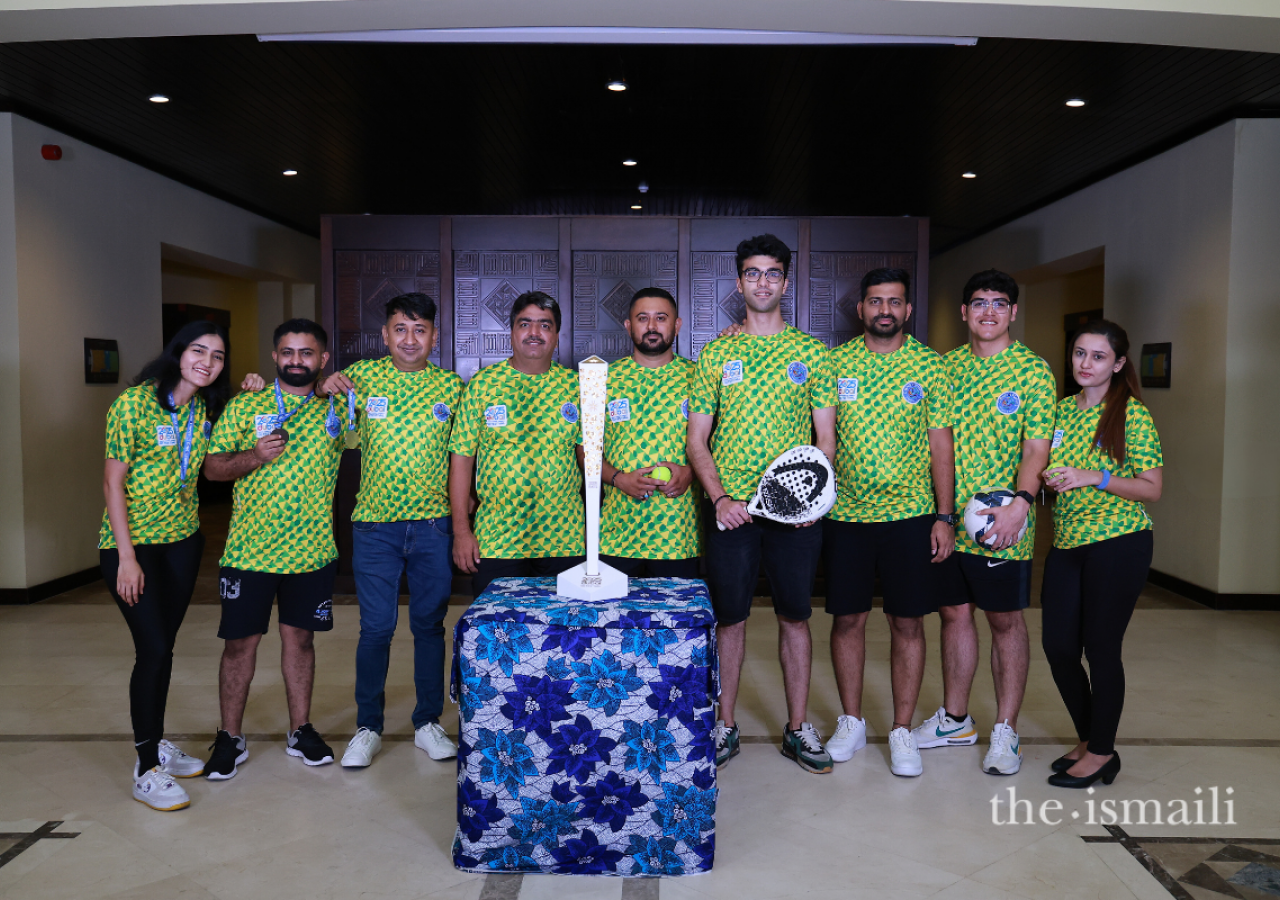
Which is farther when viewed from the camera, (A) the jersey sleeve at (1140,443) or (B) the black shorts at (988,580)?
(B) the black shorts at (988,580)

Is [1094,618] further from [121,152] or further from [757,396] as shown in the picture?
[121,152]

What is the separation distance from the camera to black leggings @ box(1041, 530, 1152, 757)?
3.09 metres

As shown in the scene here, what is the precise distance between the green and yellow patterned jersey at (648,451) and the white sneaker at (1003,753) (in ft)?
4.03

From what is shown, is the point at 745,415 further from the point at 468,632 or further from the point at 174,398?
the point at 174,398

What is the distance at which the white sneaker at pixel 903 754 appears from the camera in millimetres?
3287

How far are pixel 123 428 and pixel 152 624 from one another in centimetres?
63

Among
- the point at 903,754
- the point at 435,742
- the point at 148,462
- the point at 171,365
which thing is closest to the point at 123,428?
the point at 148,462

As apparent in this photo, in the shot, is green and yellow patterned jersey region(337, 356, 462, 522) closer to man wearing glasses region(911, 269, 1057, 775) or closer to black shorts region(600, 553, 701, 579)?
black shorts region(600, 553, 701, 579)

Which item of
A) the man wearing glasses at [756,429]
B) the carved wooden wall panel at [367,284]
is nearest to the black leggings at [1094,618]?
the man wearing glasses at [756,429]

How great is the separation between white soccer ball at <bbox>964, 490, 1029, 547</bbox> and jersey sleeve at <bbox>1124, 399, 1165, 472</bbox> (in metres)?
0.38

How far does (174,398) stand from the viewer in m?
3.10

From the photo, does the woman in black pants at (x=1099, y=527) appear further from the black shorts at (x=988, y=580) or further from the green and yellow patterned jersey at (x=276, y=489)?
the green and yellow patterned jersey at (x=276, y=489)

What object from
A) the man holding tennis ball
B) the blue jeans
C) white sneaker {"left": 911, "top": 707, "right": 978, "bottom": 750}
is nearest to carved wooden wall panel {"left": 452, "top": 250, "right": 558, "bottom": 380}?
the blue jeans

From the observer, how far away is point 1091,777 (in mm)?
3189
